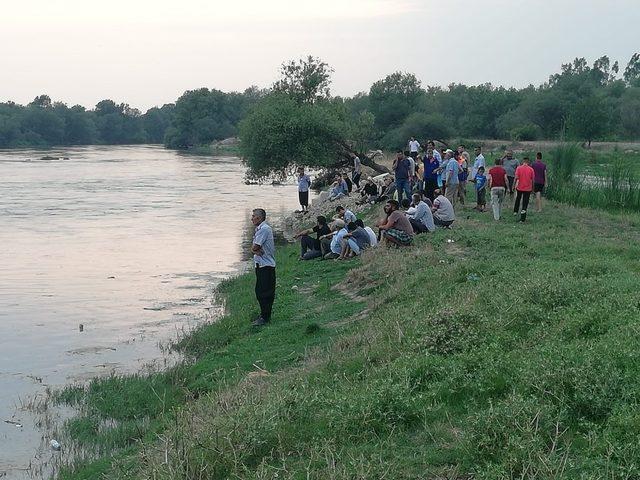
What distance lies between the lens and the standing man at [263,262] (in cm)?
1221

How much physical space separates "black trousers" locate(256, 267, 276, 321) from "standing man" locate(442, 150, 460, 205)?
946cm

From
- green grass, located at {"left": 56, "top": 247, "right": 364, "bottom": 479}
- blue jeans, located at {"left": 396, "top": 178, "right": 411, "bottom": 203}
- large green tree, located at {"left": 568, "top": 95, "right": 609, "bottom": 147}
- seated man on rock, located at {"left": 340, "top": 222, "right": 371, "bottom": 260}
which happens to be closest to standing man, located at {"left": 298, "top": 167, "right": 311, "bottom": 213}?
blue jeans, located at {"left": 396, "top": 178, "right": 411, "bottom": 203}

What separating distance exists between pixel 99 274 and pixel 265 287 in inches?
378

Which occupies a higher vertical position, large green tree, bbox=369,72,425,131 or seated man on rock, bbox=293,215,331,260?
large green tree, bbox=369,72,425,131

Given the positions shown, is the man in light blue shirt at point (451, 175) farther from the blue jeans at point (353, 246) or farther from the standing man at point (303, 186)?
the standing man at point (303, 186)

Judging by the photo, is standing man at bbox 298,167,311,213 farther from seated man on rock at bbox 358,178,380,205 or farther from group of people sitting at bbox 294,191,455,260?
group of people sitting at bbox 294,191,455,260

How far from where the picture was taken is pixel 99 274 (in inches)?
825

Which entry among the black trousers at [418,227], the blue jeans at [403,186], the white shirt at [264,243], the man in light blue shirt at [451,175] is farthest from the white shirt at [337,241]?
the white shirt at [264,243]

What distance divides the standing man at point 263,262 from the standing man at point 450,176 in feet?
31.0

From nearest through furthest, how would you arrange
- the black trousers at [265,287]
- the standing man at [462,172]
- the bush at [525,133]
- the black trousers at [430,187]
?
the black trousers at [265,287]
the black trousers at [430,187]
the standing man at [462,172]
the bush at [525,133]

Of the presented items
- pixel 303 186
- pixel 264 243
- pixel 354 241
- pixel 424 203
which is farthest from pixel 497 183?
pixel 303 186

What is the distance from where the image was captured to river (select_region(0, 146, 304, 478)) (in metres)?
12.4

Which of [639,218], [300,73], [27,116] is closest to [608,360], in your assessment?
[639,218]

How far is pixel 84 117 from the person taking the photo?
136m
